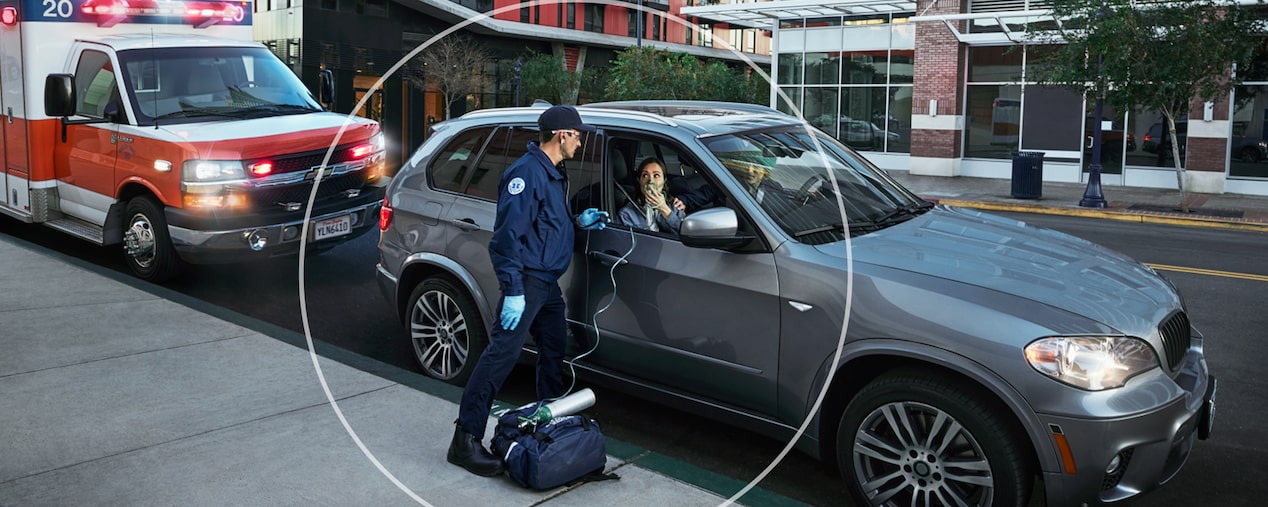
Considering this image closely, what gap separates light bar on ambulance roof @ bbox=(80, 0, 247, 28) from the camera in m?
10.7

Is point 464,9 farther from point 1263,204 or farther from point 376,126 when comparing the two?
point 376,126

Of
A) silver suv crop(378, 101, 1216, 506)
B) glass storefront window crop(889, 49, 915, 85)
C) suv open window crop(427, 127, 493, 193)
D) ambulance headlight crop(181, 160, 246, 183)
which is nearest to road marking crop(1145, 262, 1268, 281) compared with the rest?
silver suv crop(378, 101, 1216, 506)

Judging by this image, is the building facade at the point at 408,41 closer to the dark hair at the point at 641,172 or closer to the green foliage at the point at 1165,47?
the green foliage at the point at 1165,47

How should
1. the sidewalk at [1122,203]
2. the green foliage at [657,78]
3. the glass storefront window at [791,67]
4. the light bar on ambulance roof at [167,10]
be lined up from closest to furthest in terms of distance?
the light bar on ambulance roof at [167,10]
the sidewalk at [1122,203]
the glass storefront window at [791,67]
the green foliage at [657,78]

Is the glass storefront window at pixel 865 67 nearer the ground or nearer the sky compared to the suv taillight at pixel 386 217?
nearer the sky

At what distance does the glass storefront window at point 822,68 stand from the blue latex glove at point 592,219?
92.6 feet

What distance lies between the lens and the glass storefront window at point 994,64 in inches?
1110

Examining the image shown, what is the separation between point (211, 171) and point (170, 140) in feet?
1.62

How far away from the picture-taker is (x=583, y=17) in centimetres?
6488

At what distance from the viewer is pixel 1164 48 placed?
1911 cm

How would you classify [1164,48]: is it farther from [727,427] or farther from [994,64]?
[727,427]

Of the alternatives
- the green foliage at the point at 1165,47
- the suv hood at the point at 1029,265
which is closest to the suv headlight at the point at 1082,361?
the suv hood at the point at 1029,265

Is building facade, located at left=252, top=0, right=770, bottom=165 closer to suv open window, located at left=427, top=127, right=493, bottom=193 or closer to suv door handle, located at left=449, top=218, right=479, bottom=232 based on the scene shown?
suv open window, located at left=427, top=127, right=493, bottom=193

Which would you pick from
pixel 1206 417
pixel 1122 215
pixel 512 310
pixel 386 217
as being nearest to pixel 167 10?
pixel 386 217
